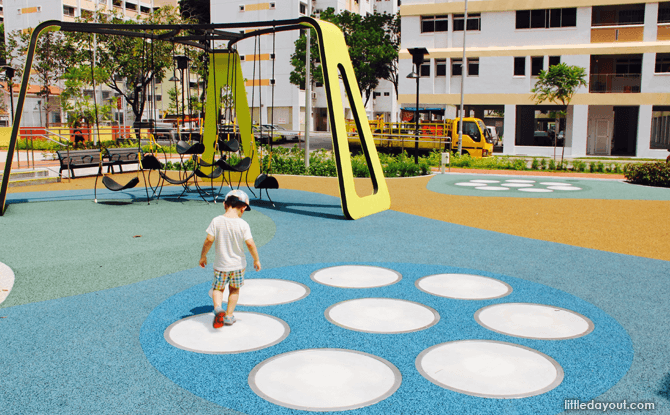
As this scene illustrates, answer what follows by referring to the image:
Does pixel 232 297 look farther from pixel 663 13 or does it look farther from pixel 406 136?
pixel 663 13

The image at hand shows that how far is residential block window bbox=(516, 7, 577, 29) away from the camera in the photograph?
35781 mm

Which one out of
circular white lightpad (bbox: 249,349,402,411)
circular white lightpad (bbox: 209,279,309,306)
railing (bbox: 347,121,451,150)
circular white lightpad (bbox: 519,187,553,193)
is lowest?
circular white lightpad (bbox: 249,349,402,411)

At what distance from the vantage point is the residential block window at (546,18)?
35781 mm

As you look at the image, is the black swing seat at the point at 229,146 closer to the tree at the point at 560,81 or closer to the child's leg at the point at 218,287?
the child's leg at the point at 218,287

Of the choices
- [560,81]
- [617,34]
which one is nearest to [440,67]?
[560,81]

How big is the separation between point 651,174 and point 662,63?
2109 centimetres

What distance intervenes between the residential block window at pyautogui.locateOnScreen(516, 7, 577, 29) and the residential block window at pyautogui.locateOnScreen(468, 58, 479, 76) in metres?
3.52

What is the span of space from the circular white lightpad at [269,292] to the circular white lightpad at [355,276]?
1.36ft


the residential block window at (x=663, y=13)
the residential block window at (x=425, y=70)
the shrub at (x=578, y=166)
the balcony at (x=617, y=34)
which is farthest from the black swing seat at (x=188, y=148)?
the residential block window at (x=663, y=13)

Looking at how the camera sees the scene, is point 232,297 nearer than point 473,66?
Yes

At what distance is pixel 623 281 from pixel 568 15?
3410 centimetres

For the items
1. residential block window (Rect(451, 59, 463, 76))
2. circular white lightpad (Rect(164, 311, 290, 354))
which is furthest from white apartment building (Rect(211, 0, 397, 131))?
circular white lightpad (Rect(164, 311, 290, 354))

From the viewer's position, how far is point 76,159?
60.6 feet

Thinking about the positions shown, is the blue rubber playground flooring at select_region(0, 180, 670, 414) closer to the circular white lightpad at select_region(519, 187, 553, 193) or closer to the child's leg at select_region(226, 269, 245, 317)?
the child's leg at select_region(226, 269, 245, 317)
